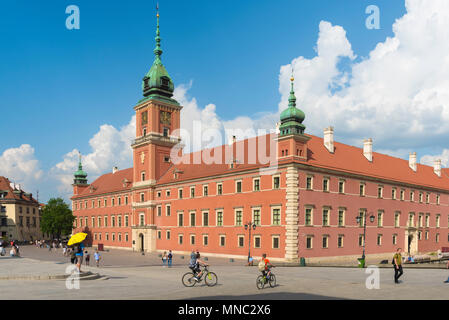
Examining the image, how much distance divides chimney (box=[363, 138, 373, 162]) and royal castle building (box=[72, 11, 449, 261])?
0.44 ft

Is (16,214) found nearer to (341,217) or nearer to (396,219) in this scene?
(341,217)

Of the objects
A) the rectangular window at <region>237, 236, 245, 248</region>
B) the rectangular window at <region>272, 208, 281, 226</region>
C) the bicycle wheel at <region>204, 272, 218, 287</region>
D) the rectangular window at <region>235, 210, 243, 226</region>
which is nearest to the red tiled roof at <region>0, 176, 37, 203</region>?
the rectangular window at <region>235, 210, 243, 226</region>

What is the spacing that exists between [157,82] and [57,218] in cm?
3763

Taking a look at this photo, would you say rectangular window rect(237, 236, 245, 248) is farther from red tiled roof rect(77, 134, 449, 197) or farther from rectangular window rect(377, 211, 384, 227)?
rectangular window rect(377, 211, 384, 227)

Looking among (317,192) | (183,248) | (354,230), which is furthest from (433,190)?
(183,248)

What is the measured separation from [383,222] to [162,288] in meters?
37.2

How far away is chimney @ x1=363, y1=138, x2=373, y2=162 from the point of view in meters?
52.6

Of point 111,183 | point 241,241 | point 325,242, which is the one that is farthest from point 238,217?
point 111,183

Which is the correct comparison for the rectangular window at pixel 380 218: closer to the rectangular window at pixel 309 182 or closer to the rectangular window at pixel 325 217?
the rectangular window at pixel 325 217

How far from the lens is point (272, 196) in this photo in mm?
41406

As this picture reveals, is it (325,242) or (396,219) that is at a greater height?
(396,219)

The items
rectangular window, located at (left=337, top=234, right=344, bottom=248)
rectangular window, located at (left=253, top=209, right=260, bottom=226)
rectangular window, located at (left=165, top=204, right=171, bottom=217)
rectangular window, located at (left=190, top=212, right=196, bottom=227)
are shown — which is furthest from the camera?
rectangular window, located at (left=165, top=204, right=171, bottom=217)
